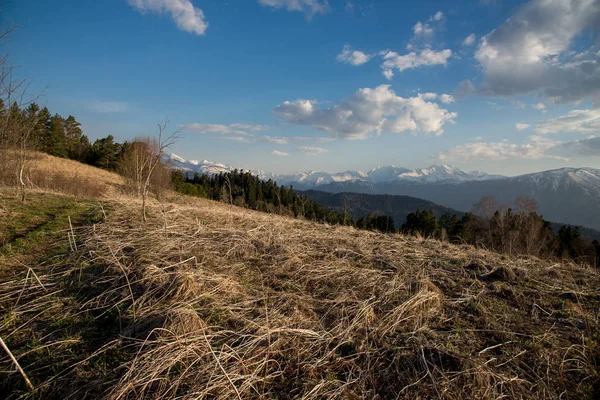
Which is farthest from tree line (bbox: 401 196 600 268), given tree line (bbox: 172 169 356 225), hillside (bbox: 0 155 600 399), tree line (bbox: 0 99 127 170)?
tree line (bbox: 0 99 127 170)

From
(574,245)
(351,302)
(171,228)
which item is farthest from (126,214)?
(574,245)

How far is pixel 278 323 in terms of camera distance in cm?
265

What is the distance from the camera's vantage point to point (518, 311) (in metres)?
3.18

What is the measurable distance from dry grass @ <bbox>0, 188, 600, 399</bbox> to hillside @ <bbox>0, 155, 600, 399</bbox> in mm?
14

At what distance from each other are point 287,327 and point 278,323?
0.11 meters

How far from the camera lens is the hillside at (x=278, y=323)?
200 cm

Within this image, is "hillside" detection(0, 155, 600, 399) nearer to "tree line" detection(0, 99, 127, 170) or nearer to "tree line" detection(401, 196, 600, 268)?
"tree line" detection(401, 196, 600, 268)

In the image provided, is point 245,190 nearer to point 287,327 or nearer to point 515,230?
point 515,230

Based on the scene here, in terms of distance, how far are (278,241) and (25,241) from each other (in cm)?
435

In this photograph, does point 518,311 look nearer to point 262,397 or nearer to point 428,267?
point 428,267

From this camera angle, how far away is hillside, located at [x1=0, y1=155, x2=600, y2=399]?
200 centimetres

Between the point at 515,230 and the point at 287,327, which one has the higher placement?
the point at 287,327

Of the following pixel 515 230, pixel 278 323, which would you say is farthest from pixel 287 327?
pixel 515 230

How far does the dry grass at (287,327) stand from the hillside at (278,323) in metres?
0.01
